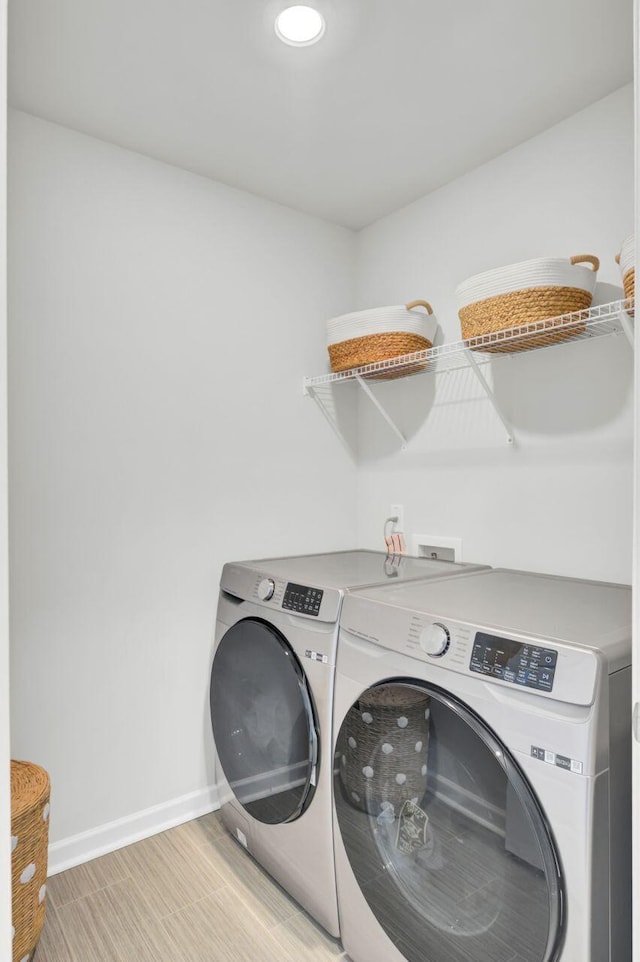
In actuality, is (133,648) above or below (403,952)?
above

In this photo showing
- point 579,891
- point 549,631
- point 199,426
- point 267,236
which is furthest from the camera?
point 267,236

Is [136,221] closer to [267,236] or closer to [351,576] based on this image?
[267,236]

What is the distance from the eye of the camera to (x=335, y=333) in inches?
88.1

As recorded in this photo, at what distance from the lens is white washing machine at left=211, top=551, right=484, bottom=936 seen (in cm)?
153

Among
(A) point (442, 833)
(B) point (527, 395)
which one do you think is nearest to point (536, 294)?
(B) point (527, 395)

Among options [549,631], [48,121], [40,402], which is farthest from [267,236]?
[549,631]

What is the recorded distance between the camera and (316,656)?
1554mm

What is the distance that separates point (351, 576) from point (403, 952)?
0.92m

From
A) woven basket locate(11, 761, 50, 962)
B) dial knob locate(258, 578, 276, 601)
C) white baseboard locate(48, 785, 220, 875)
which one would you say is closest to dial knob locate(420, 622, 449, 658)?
dial knob locate(258, 578, 276, 601)

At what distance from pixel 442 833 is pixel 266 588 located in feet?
2.80

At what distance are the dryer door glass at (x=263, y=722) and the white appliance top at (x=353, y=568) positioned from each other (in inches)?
8.1

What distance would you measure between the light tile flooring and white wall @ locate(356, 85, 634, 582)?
1.27 meters

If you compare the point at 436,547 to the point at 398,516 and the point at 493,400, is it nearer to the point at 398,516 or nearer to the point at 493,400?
the point at 398,516

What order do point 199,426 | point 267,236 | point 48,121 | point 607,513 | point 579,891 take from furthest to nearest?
point 267,236, point 199,426, point 48,121, point 607,513, point 579,891
